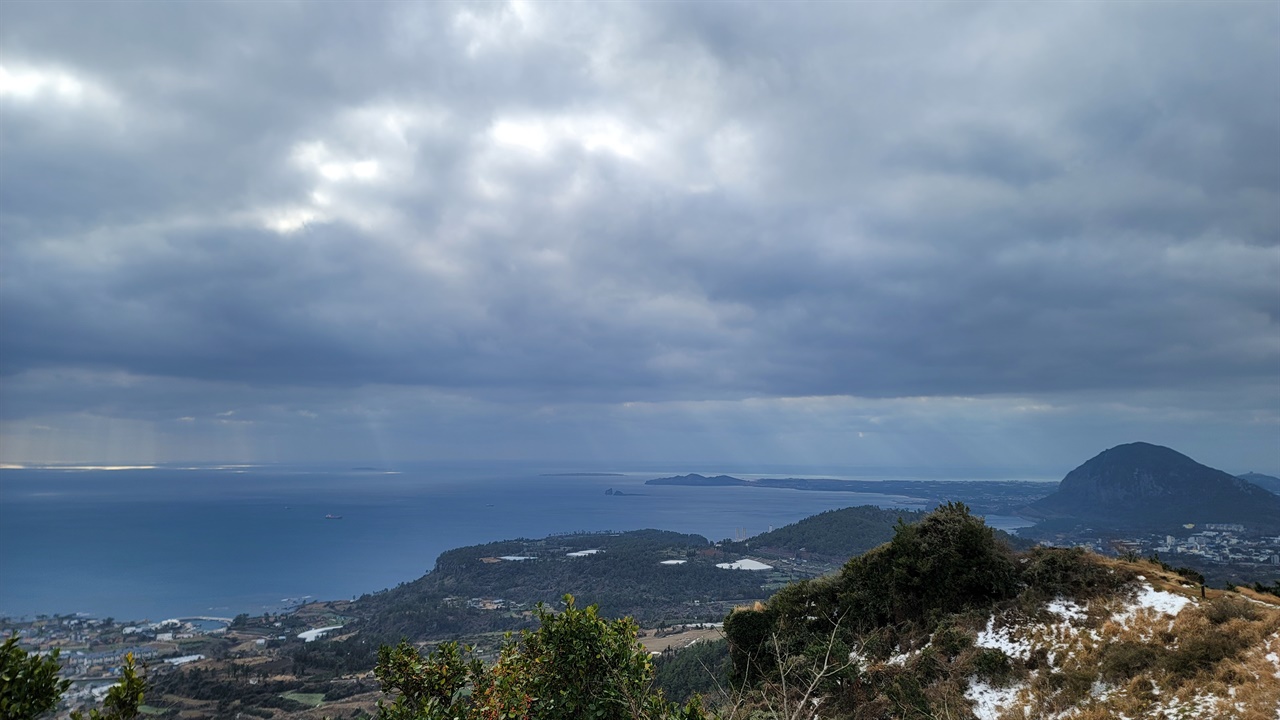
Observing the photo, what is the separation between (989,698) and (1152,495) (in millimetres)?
149891

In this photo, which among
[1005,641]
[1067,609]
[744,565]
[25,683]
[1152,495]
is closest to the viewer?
[25,683]

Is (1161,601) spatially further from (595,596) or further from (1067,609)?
(595,596)

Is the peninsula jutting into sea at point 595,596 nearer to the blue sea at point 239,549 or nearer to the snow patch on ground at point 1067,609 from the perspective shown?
the snow patch on ground at point 1067,609

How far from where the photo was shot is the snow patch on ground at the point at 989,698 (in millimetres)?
12727

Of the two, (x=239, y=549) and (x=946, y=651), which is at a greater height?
(x=946, y=651)

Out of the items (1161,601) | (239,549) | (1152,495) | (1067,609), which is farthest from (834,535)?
(239,549)

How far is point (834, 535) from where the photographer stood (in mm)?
91688

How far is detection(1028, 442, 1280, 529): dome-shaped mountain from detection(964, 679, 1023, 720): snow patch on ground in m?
104

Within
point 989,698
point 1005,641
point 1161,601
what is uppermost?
point 1161,601

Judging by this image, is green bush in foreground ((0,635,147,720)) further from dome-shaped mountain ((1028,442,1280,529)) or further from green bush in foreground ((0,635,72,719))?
dome-shaped mountain ((1028,442,1280,529))

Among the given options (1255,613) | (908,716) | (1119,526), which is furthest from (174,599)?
(1119,526)

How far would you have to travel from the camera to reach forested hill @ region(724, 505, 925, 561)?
87000mm

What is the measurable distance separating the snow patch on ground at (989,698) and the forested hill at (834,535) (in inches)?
3009

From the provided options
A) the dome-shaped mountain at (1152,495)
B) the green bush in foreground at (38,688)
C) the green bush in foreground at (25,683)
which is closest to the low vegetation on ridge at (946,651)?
the green bush in foreground at (38,688)
